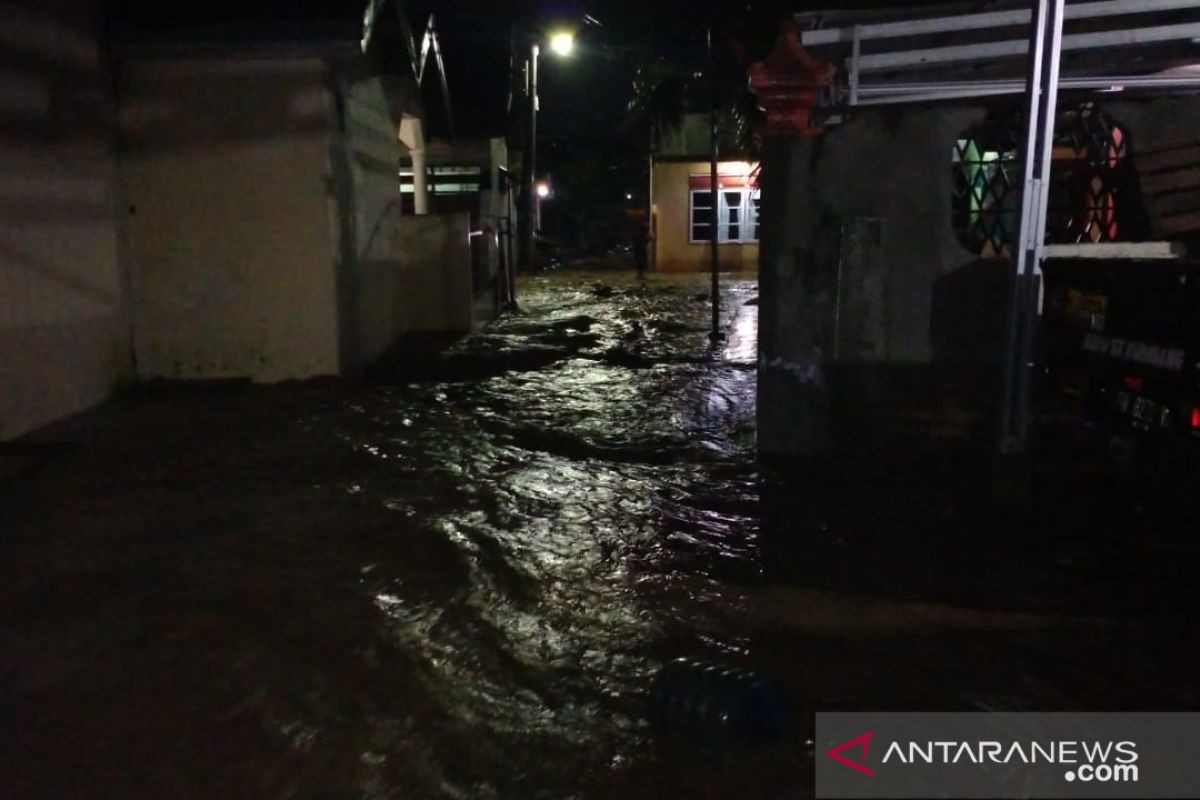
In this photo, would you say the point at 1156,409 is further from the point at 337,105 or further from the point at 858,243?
the point at 337,105

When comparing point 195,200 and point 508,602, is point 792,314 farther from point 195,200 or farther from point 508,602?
point 195,200

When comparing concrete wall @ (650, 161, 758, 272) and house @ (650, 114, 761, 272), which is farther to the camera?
concrete wall @ (650, 161, 758, 272)

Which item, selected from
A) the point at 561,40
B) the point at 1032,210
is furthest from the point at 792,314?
the point at 561,40

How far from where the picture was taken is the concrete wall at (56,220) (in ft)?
25.2

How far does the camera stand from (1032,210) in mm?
5590

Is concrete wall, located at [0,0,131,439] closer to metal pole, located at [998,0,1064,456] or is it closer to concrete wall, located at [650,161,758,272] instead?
metal pole, located at [998,0,1064,456]

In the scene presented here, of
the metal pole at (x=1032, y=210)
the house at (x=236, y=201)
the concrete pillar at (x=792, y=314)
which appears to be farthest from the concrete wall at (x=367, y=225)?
the metal pole at (x=1032, y=210)

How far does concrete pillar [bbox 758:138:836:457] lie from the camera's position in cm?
688

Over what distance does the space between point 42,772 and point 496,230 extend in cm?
1482

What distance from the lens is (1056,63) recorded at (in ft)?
17.9

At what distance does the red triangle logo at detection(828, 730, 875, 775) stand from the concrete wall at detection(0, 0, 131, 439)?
22.6ft

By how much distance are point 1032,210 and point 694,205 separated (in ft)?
76.8

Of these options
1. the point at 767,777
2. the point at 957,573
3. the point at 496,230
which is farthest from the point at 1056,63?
the point at 496,230

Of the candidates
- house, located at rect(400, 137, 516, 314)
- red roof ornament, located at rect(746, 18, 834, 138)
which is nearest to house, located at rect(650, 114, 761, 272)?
house, located at rect(400, 137, 516, 314)
